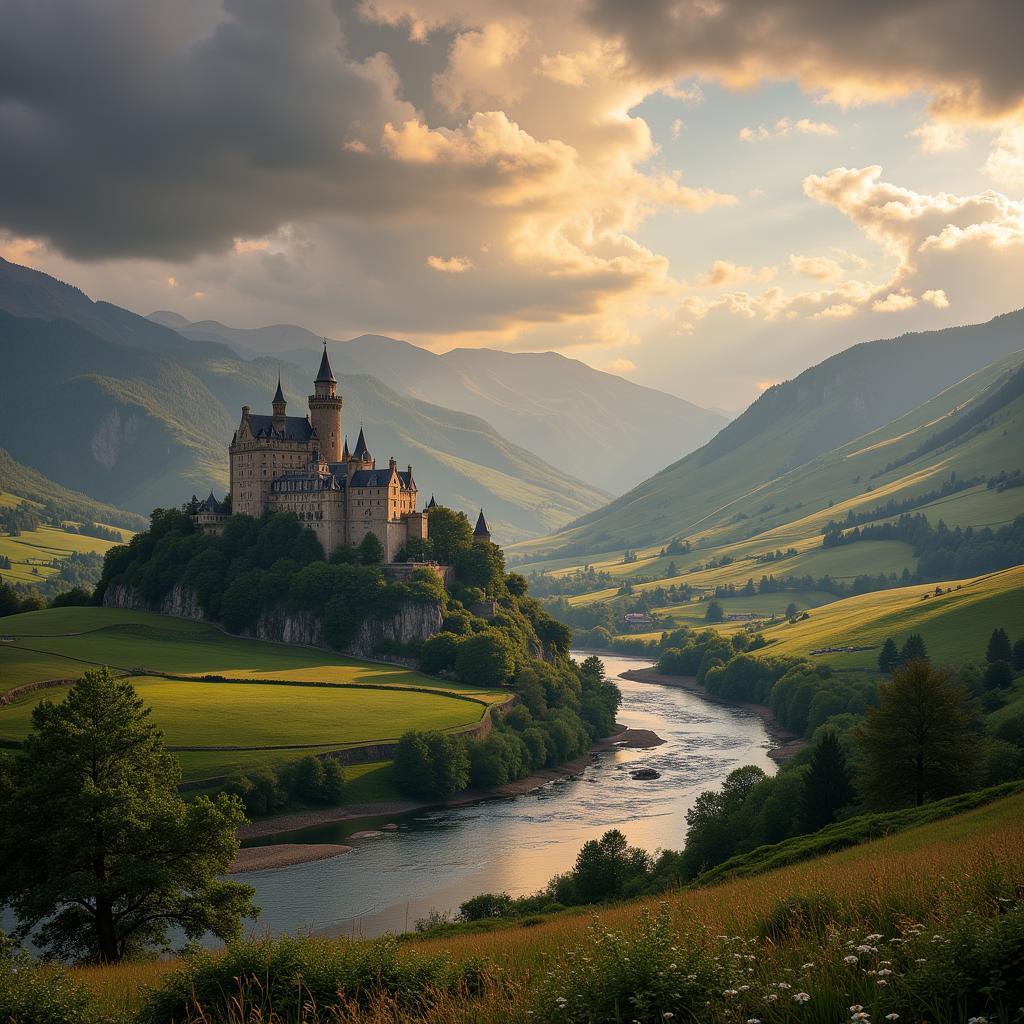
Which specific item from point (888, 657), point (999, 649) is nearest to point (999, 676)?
point (999, 649)

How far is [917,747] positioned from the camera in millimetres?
64500

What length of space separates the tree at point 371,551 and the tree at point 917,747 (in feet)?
374

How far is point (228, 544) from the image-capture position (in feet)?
584

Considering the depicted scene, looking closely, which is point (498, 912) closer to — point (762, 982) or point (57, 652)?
point (762, 982)

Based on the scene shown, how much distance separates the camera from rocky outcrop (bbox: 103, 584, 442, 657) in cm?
16525

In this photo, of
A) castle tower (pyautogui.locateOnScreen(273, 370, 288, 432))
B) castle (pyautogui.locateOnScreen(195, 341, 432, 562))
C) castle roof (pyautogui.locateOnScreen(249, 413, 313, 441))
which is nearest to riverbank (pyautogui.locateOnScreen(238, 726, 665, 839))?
castle (pyautogui.locateOnScreen(195, 341, 432, 562))

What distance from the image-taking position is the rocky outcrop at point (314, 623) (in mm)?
165250

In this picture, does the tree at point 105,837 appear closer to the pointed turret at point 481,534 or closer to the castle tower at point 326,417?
the pointed turret at point 481,534

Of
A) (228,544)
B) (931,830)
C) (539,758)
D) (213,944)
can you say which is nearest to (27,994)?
(931,830)

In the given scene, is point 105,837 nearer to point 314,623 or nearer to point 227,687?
point 227,687

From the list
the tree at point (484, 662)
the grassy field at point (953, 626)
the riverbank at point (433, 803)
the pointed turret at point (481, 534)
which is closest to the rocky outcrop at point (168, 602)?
the pointed turret at point (481, 534)

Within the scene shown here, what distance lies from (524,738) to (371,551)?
165 ft

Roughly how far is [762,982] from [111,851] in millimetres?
35263

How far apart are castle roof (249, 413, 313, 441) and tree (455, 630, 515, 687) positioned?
53.8 metres
